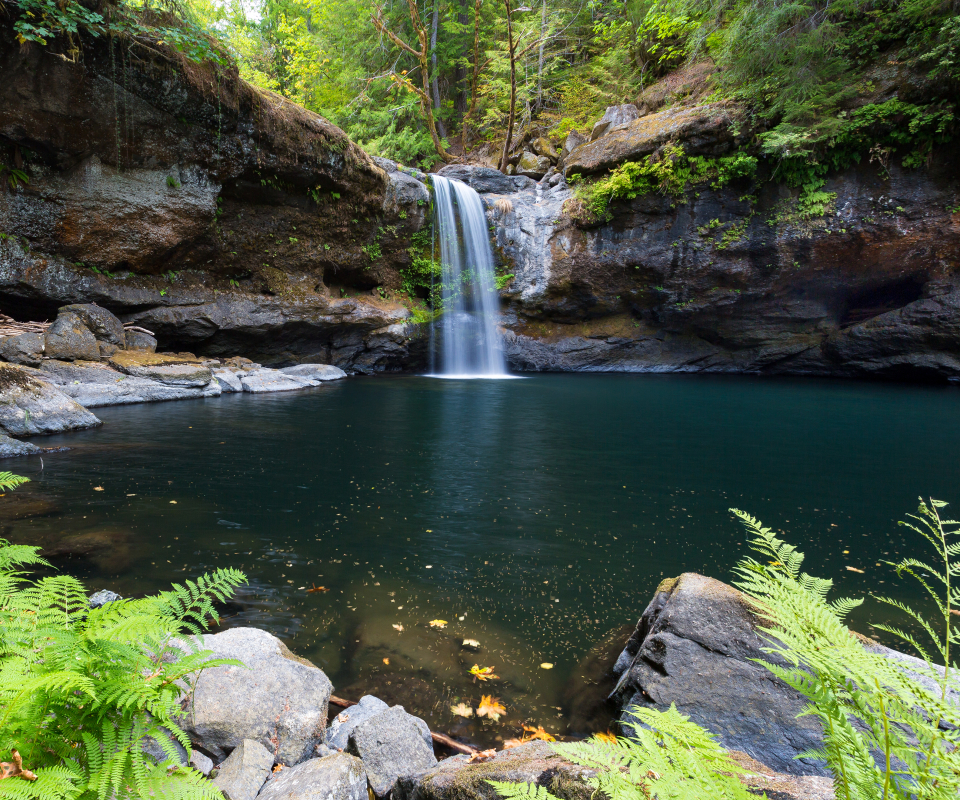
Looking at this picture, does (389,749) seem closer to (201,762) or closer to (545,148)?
(201,762)

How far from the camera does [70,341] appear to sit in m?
10.6

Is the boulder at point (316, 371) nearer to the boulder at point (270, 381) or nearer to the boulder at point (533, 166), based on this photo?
the boulder at point (270, 381)

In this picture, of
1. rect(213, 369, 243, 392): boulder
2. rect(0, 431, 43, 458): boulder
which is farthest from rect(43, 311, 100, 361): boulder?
rect(0, 431, 43, 458): boulder

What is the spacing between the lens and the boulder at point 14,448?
634cm

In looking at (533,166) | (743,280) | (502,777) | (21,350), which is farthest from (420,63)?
(502,777)

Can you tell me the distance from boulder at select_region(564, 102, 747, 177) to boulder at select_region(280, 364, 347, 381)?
11867mm

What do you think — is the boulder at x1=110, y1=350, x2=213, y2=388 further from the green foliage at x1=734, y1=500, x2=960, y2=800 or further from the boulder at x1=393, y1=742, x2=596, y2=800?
the green foliage at x1=734, y1=500, x2=960, y2=800

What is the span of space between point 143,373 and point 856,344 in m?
22.1

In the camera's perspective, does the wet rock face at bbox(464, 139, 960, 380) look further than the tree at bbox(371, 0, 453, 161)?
No

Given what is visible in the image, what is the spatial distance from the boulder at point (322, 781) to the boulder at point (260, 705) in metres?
0.26

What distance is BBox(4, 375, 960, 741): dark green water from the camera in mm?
3068

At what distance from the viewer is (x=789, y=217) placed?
15734 millimetres

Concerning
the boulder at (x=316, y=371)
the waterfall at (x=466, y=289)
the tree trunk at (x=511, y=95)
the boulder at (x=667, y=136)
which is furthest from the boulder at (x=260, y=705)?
the tree trunk at (x=511, y=95)

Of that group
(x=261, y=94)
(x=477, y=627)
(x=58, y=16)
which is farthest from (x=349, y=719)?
(x=261, y=94)
